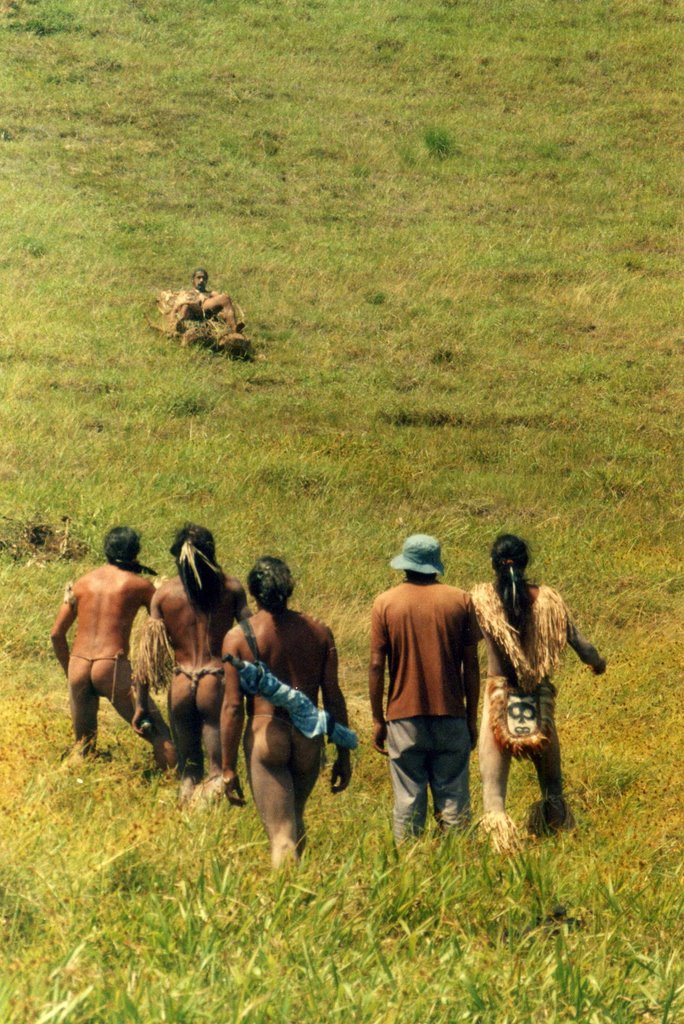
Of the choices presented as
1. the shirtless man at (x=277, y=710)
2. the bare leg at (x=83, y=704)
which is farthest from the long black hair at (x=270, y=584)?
the bare leg at (x=83, y=704)

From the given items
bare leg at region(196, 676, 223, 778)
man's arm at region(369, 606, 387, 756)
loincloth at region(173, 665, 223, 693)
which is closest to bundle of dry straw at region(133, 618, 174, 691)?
loincloth at region(173, 665, 223, 693)

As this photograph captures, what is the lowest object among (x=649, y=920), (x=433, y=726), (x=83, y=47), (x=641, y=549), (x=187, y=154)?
(x=641, y=549)

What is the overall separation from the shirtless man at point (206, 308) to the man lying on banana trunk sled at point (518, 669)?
39.9 feet

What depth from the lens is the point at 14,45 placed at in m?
29.2

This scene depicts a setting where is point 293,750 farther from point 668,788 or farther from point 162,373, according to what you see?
point 162,373

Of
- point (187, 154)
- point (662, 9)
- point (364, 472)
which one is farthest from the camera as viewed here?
point (662, 9)

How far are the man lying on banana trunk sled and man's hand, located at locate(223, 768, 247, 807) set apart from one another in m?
1.30

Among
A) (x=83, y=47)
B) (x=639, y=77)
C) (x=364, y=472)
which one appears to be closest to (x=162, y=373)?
(x=364, y=472)

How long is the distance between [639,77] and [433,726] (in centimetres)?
2710

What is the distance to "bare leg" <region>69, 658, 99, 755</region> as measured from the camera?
7.63 metres

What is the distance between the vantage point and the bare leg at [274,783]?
598 centimetres

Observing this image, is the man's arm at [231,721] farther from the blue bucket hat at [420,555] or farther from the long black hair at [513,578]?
the long black hair at [513,578]

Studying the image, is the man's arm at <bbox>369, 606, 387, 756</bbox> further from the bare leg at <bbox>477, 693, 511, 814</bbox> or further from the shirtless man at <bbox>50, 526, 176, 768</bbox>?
the shirtless man at <bbox>50, 526, 176, 768</bbox>

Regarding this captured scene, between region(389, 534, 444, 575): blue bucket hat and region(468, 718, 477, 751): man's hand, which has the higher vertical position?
region(389, 534, 444, 575): blue bucket hat
